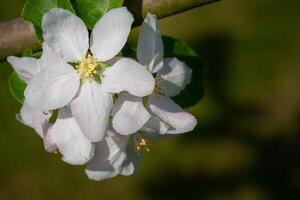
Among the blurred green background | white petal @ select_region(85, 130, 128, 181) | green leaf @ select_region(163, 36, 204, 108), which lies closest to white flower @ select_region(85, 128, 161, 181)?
white petal @ select_region(85, 130, 128, 181)

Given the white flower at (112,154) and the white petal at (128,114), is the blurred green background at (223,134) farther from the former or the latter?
the white petal at (128,114)

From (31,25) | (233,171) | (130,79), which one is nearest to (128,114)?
(130,79)

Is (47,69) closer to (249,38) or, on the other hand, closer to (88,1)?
(88,1)

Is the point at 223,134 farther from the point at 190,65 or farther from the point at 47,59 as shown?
the point at 47,59

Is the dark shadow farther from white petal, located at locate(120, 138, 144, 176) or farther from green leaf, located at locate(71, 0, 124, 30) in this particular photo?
green leaf, located at locate(71, 0, 124, 30)

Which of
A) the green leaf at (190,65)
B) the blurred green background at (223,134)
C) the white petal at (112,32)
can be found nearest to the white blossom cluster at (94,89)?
the white petal at (112,32)
